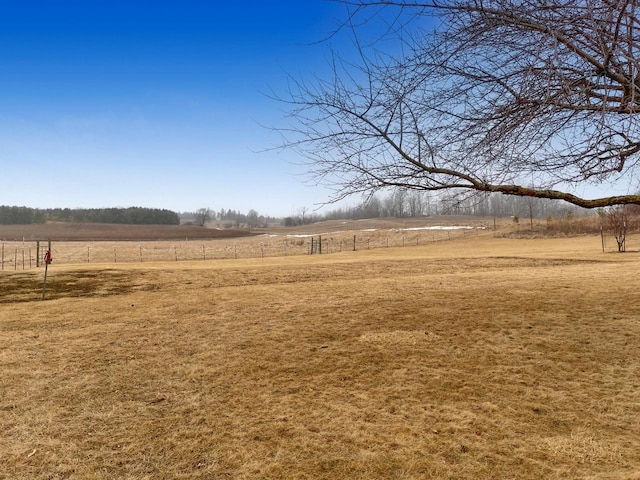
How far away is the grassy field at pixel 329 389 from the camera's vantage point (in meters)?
3.09

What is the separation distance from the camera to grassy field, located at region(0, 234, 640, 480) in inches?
121

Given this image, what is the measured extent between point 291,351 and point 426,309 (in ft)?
12.3

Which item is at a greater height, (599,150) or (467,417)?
(599,150)

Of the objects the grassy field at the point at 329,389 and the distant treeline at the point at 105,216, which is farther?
the distant treeline at the point at 105,216

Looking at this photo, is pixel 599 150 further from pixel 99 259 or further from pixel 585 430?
pixel 99 259

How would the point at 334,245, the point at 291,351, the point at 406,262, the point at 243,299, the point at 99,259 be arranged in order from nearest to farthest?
the point at 291,351
the point at 243,299
the point at 406,262
the point at 99,259
the point at 334,245

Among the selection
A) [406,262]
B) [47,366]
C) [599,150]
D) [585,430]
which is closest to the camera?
[585,430]

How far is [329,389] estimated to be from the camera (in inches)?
178

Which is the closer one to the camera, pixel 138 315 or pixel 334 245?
pixel 138 315

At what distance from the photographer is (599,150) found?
4.44m

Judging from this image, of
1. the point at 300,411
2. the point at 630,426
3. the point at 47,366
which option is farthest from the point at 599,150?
the point at 47,366

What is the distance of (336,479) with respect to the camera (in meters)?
2.83

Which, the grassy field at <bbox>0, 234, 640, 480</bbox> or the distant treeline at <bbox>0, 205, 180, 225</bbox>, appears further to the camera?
the distant treeline at <bbox>0, 205, 180, 225</bbox>

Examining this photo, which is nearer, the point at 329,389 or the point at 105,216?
the point at 329,389
